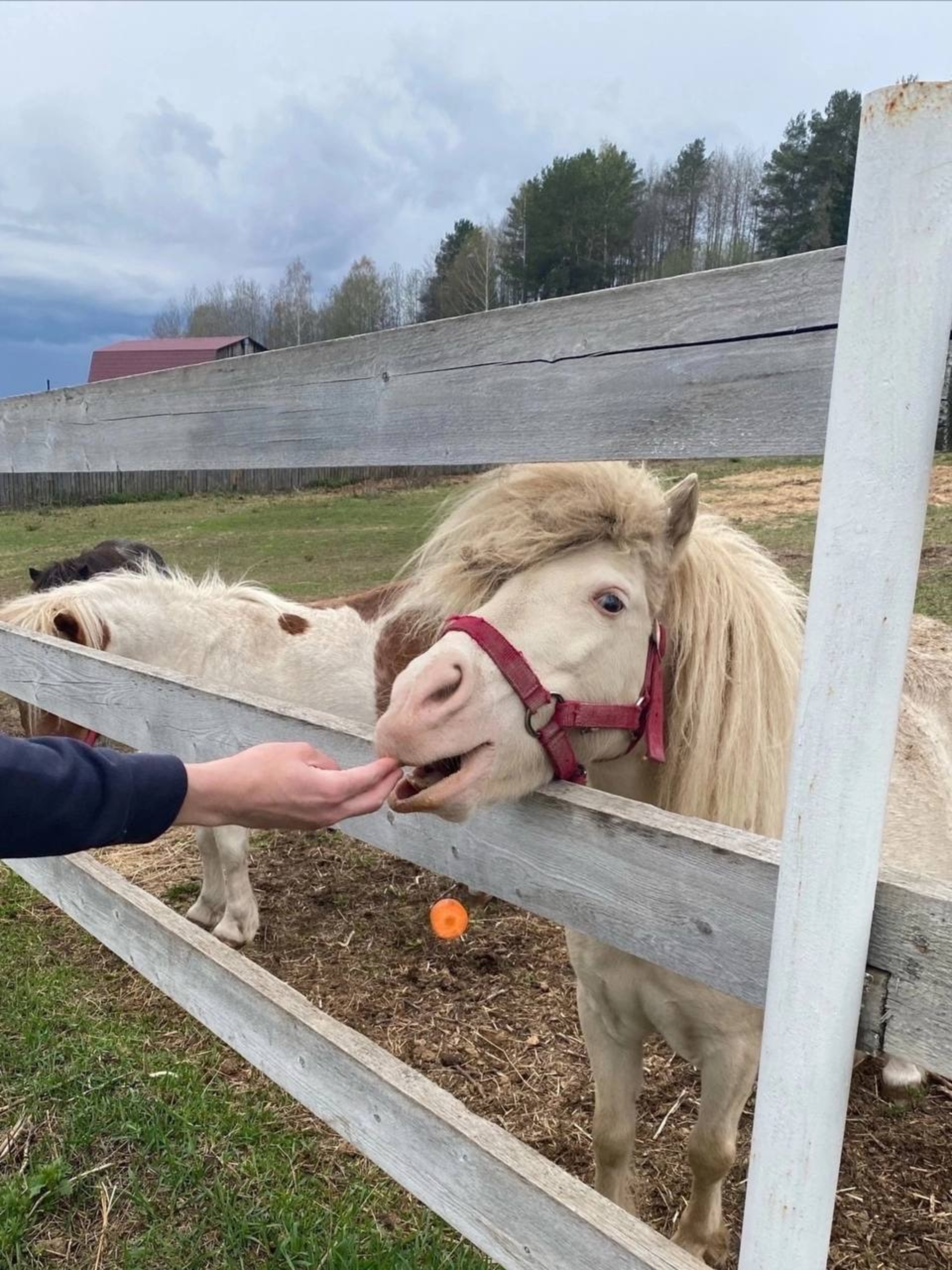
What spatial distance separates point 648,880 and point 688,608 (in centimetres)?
77

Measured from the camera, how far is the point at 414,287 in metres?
39.4

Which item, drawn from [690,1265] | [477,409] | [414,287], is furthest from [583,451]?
[414,287]

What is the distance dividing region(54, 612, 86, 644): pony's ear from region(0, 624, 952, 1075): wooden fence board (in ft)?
8.16

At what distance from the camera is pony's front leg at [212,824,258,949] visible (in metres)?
4.01

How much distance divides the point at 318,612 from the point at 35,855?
3.84 meters

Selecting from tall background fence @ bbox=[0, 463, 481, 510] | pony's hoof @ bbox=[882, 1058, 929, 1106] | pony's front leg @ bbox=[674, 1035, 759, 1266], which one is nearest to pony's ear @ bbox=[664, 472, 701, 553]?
pony's front leg @ bbox=[674, 1035, 759, 1266]

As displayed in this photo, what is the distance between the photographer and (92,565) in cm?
545

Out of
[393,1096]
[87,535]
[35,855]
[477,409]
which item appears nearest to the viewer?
[35,855]

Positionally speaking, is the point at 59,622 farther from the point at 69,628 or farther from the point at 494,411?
the point at 494,411

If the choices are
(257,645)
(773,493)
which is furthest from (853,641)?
(773,493)

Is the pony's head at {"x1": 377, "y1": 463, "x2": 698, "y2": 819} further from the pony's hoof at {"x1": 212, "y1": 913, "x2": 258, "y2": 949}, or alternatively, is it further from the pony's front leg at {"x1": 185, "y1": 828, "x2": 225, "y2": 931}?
the pony's front leg at {"x1": 185, "y1": 828, "x2": 225, "y2": 931}

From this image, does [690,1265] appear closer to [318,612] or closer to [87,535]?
[318,612]

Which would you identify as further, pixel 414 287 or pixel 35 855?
pixel 414 287

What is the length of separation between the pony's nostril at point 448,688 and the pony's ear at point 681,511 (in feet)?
1.95
